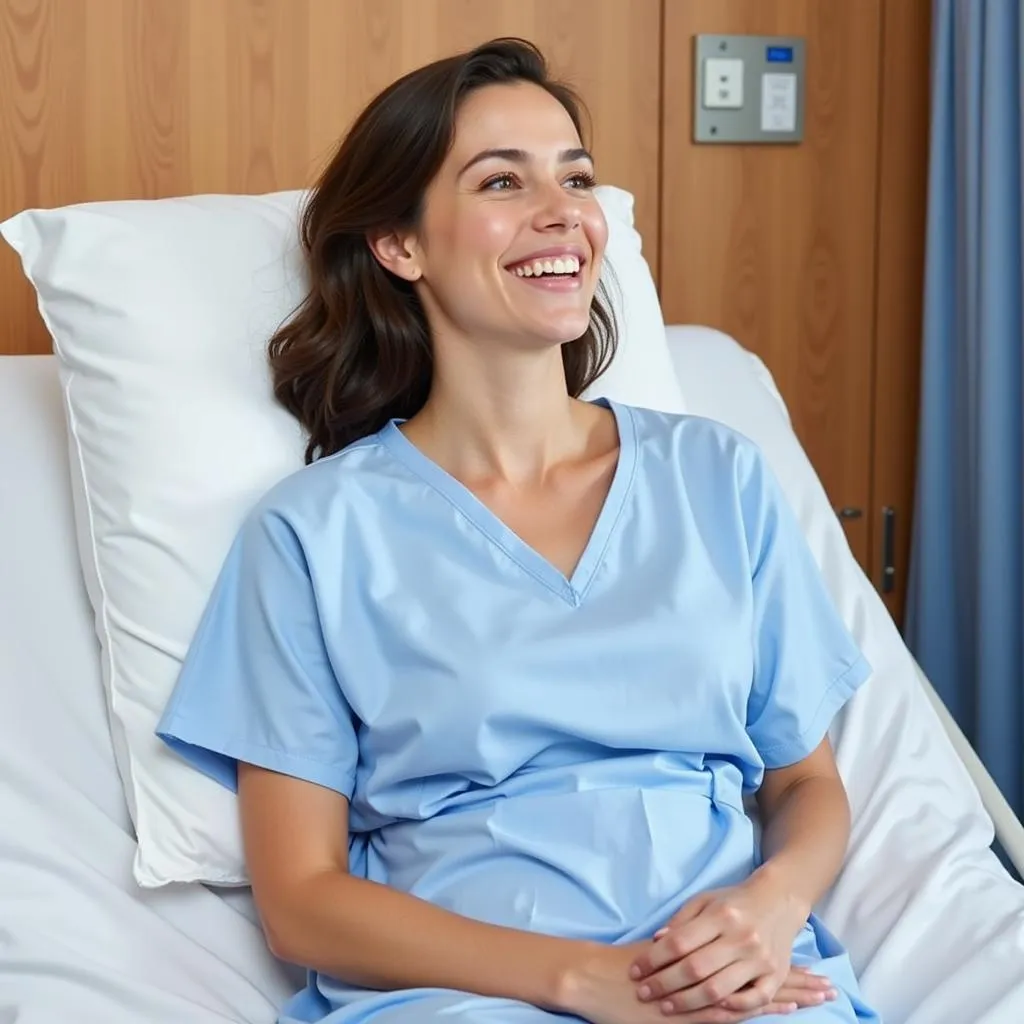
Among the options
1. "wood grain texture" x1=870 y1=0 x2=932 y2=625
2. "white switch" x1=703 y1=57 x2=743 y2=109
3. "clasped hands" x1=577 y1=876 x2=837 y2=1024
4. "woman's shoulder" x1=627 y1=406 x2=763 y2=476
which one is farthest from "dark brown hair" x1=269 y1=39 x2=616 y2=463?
"wood grain texture" x1=870 y1=0 x2=932 y2=625

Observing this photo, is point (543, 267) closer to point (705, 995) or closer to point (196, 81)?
point (705, 995)

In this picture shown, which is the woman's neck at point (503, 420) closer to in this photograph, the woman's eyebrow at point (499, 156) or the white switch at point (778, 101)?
the woman's eyebrow at point (499, 156)

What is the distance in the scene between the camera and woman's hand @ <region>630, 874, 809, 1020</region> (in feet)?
4.00

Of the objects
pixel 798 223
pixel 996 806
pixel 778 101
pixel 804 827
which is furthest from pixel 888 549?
pixel 804 827

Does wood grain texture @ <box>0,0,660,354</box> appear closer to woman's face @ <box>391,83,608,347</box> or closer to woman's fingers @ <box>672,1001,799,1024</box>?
woman's face @ <box>391,83,608,347</box>

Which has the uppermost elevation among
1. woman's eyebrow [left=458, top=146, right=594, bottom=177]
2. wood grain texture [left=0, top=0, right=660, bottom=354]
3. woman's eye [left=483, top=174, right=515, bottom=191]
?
wood grain texture [left=0, top=0, right=660, bottom=354]

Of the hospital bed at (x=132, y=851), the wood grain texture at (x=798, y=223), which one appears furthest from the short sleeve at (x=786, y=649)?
Result: the wood grain texture at (x=798, y=223)

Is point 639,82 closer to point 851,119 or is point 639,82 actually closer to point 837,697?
point 851,119

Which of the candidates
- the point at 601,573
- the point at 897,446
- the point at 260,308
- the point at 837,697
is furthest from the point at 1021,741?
the point at 260,308

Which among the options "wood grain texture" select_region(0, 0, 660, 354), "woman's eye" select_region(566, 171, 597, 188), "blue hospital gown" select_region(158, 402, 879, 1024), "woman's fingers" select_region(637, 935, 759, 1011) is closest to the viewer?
"woman's fingers" select_region(637, 935, 759, 1011)

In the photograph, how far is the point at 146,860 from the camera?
4.71 feet

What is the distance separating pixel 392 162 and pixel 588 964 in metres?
0.79

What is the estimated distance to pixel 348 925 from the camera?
1.31 meters

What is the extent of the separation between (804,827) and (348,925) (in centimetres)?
42
